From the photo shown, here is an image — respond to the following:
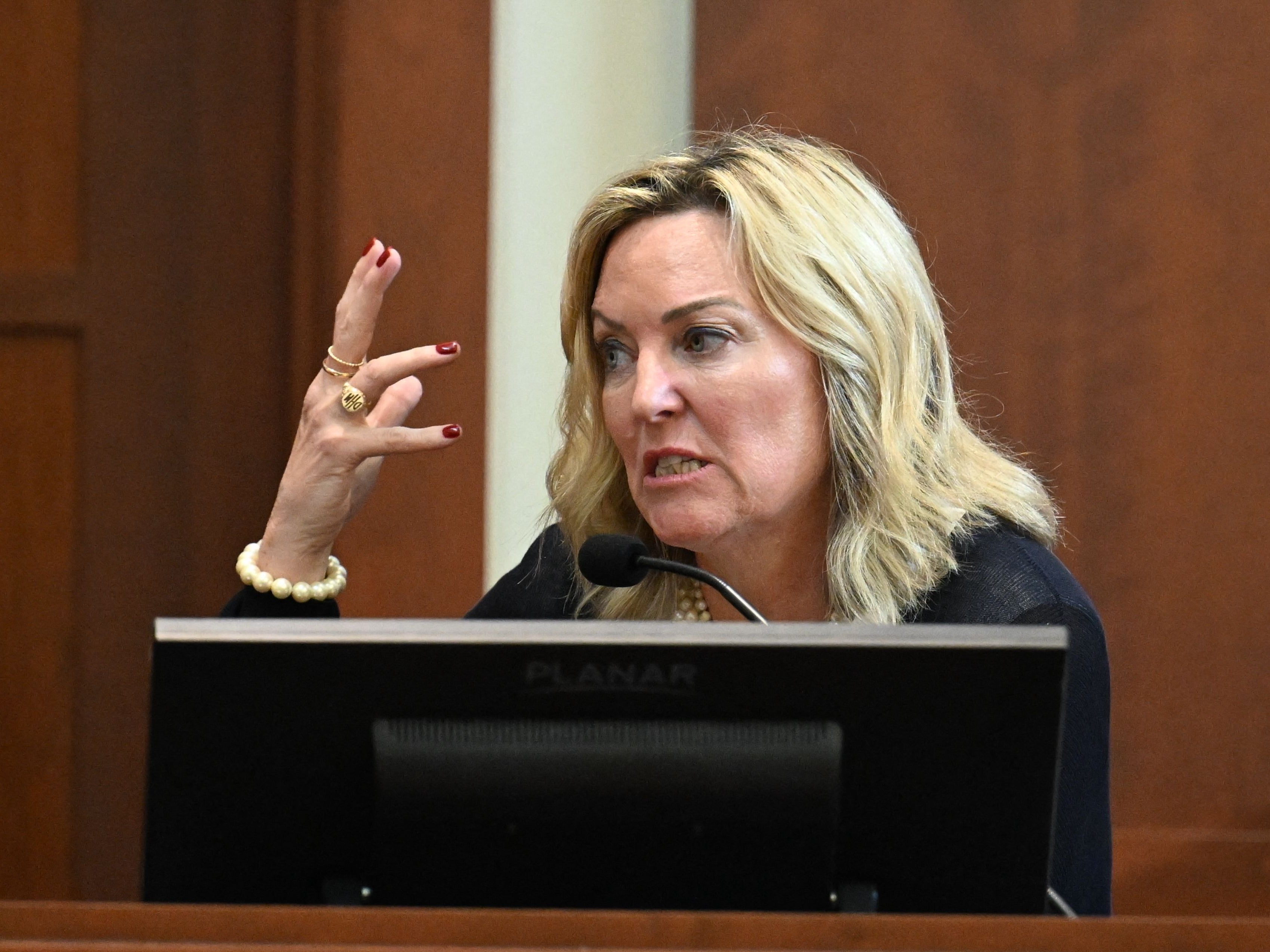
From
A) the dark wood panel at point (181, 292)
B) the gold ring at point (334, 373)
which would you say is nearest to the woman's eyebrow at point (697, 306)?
the gold ring at point (334, 373)

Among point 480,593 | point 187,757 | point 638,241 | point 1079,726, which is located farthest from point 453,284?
point 187,757

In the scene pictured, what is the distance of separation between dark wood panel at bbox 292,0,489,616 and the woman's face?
694 mm

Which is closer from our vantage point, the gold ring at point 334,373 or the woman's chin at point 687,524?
the woman's chin at point 687,524

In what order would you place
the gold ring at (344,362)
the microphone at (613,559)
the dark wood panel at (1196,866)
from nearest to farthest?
the microphone at (613,559), the gold ring at (344,362), the dark wood panel at (1196,866)

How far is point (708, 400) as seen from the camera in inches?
64.1

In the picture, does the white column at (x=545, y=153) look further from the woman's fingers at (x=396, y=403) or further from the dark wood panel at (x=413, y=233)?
the woman's fingers at (x=396, y=403)

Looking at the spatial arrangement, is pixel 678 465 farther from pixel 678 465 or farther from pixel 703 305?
pixel 703 305

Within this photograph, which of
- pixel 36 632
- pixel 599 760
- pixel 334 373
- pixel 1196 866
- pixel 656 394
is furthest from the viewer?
pixel 36 632

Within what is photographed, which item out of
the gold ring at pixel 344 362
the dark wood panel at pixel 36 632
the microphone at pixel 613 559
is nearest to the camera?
the microphone at pixel 613 559

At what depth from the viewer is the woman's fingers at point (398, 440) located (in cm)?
168

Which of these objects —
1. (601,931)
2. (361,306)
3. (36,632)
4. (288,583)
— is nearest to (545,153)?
(361,306)

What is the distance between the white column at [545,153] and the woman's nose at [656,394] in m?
0.76

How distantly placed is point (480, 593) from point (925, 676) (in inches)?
60.4

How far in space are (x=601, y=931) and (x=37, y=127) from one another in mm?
2120
